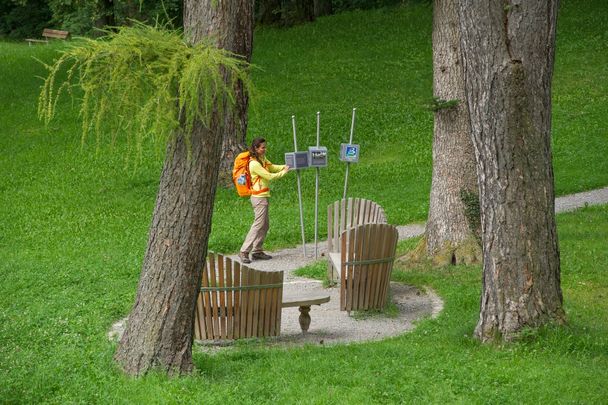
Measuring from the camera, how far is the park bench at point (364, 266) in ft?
38.3

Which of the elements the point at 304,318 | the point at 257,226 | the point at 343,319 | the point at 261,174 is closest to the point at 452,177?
the point at 261,174

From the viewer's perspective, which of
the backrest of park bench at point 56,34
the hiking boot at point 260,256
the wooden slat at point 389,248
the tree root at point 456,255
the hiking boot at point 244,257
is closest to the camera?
the wooden slat at point 389,248

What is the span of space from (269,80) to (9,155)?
27.4ft

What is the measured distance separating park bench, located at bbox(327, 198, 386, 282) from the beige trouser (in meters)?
1.24

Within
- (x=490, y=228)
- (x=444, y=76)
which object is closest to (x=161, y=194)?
(x=490, y=228)

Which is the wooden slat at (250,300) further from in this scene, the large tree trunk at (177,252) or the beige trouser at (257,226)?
the beige trouser at (257,226)

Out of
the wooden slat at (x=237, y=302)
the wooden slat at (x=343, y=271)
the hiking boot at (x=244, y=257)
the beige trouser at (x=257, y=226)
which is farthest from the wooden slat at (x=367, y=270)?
the hiking boot at (x=244, y=257)

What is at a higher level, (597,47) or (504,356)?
(597,47)

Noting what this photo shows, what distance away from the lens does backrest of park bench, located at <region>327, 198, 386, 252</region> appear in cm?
1371

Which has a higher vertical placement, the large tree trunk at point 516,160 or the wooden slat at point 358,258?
the large tree trunk at point 516,160

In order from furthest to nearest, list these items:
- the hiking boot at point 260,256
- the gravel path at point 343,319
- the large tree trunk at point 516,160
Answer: the hiking boot at point 260,256 < the gravel path at point 343,319 < the large tree trunk at point 516,160

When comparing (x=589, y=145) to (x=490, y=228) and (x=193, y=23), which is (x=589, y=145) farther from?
(x=193, y=23)

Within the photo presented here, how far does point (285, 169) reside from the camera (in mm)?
14703

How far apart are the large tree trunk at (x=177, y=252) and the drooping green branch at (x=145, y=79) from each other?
0.97 feet
